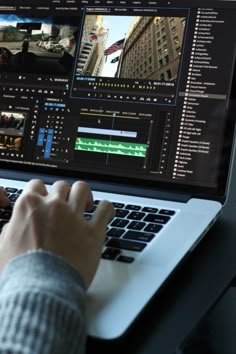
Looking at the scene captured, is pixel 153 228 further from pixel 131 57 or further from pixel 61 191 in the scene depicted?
pixel 131 57

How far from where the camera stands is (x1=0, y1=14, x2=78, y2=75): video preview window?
0.83 m

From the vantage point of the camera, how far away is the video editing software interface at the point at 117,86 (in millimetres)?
756

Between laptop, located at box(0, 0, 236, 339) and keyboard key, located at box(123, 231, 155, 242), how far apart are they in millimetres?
13

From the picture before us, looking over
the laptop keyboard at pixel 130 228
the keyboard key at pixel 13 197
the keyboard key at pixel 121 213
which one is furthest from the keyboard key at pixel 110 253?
the keyboard key at pixel 13 197

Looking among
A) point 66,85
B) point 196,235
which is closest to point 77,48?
point 66,85

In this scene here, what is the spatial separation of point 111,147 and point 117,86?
0.29 feet

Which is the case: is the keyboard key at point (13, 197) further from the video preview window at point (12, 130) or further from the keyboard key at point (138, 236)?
the keyboard key at point (138, 236)

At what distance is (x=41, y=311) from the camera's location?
0.43 m

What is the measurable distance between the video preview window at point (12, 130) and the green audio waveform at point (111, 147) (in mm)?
96

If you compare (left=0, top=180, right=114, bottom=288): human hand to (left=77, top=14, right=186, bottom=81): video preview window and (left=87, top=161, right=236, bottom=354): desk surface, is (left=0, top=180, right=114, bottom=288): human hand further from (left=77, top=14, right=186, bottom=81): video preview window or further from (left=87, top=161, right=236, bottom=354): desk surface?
(left=77, top=14, right=186, bottom=81): video preview window

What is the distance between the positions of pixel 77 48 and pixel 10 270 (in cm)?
44

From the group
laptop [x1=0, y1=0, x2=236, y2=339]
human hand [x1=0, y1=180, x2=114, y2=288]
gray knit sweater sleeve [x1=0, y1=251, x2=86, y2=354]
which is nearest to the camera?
gray knit sweater sleeve [x1=0, y1=251, x2=86, y2=354]

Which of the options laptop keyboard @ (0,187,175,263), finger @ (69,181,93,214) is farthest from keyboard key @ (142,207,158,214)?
finger @ (69,181,93,214)

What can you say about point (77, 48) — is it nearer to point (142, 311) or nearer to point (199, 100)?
point (199, 100)
